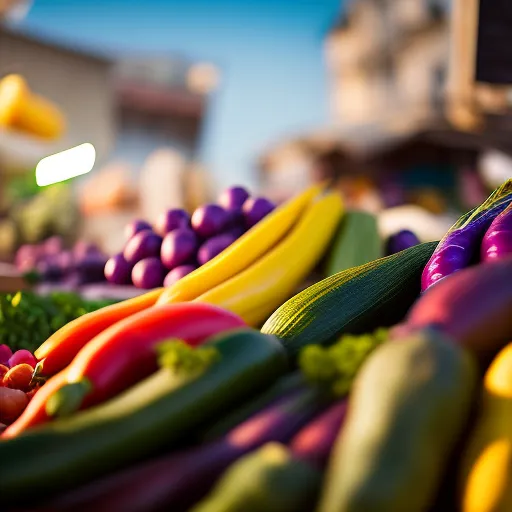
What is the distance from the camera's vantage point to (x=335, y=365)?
78 cm

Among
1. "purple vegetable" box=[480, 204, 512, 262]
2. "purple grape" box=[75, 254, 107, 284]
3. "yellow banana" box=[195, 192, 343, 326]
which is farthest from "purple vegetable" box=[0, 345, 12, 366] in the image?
"purple grape" box=[75, 254, 107, 284]

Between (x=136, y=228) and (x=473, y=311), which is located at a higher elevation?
(x=473, y=311)

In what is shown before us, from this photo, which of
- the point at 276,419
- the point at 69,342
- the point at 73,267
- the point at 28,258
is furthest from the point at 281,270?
the point at 28,258

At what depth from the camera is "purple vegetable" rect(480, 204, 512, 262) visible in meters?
1.15

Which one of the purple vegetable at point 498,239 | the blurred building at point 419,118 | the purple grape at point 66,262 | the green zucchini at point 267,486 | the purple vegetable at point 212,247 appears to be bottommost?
the blurred building at point 419,118

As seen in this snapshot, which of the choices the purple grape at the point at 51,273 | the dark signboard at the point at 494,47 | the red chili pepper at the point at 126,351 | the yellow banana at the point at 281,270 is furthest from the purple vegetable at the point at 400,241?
the purple grape at the point at 51,273

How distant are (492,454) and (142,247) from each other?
1.60 meters

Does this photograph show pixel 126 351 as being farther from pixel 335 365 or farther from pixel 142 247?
pixel 142 247

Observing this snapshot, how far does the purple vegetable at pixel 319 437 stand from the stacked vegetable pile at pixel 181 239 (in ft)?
4.26

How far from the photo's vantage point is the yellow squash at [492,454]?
673 millimetres

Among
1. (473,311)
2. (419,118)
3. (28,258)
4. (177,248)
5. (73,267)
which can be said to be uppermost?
(473,311)

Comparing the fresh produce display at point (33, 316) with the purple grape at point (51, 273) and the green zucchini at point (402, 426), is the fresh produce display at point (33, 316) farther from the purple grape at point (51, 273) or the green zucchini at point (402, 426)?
the purple grape at point (51, 273)

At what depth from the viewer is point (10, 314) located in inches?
71.9

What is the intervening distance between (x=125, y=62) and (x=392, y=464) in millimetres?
18214
